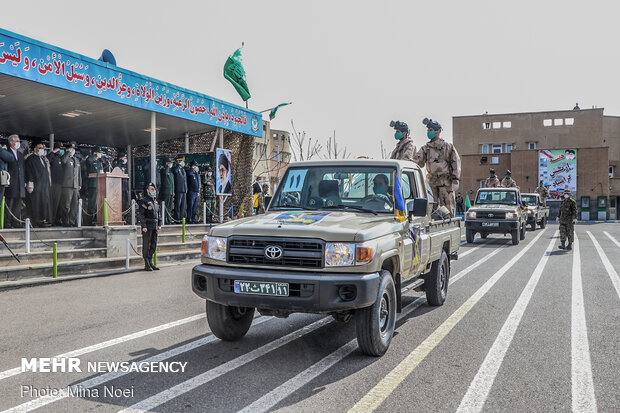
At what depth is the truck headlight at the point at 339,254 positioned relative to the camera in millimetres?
4516

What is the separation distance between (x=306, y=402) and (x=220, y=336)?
1873 mm

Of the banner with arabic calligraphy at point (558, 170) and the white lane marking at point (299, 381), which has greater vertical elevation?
the banner with arabic calligraphy at point (558, 170)

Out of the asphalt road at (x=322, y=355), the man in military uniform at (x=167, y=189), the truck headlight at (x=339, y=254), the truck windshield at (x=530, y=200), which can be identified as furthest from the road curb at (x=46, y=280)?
the truck windshield at (x=530, y=200)

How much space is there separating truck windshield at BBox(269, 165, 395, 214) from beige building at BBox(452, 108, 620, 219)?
178ft

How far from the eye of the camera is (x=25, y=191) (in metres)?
13.2

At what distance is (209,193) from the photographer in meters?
19.9

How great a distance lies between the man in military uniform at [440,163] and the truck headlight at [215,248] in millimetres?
7611

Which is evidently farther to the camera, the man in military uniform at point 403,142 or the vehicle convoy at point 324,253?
the man in military uniform at point 403,142

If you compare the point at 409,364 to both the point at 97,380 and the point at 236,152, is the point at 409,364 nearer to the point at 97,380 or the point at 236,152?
the point at 97,380

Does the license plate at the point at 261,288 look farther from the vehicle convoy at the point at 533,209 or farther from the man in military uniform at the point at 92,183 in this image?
the vehicle convoy at the point at 533,209

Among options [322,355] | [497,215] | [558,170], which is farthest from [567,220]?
[558,170]

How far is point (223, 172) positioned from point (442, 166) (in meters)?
10.1

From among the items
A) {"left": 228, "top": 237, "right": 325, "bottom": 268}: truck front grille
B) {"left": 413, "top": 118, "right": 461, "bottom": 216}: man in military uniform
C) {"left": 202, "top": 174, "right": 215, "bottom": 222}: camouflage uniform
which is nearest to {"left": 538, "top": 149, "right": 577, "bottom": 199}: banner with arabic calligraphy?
{"left": 202, "top": 174, "right": 215, "bottom": 222}: camouflage uniform

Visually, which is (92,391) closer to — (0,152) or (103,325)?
(103,325)
